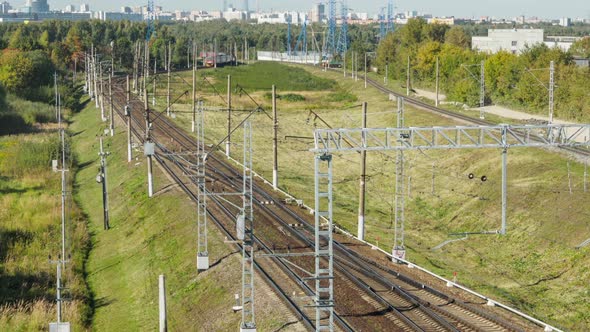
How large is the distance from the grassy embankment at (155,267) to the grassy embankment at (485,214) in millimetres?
7933

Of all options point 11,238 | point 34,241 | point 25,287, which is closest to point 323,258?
point 25,287

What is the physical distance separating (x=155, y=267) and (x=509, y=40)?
123 metres

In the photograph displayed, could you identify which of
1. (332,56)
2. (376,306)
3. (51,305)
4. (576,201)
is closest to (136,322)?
(51,305)

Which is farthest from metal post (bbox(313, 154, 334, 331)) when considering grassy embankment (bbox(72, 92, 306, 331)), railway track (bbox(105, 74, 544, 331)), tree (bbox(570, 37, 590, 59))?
tree (bbox(570, 37, 590, 59))

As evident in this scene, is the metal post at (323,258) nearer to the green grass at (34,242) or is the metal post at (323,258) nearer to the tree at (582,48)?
the green grass at (34,242)

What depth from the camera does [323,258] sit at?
33.3 m

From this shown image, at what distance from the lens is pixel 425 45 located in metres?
115

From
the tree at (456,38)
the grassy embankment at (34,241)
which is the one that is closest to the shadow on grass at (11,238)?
the grassy embankment at (34,241)

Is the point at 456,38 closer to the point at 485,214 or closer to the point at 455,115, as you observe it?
the point at 455,115

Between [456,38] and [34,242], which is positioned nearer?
[34,242]

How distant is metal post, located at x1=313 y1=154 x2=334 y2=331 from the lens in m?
20.1

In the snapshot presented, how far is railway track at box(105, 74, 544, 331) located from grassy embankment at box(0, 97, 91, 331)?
691 centimetres

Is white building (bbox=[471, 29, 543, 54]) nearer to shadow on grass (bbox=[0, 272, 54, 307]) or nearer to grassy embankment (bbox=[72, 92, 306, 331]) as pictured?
grassy embankment (bbox=[72, 92, 306, 331])

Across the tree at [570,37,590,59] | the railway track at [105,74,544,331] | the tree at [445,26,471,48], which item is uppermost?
the tree at [445,26,471,48]
